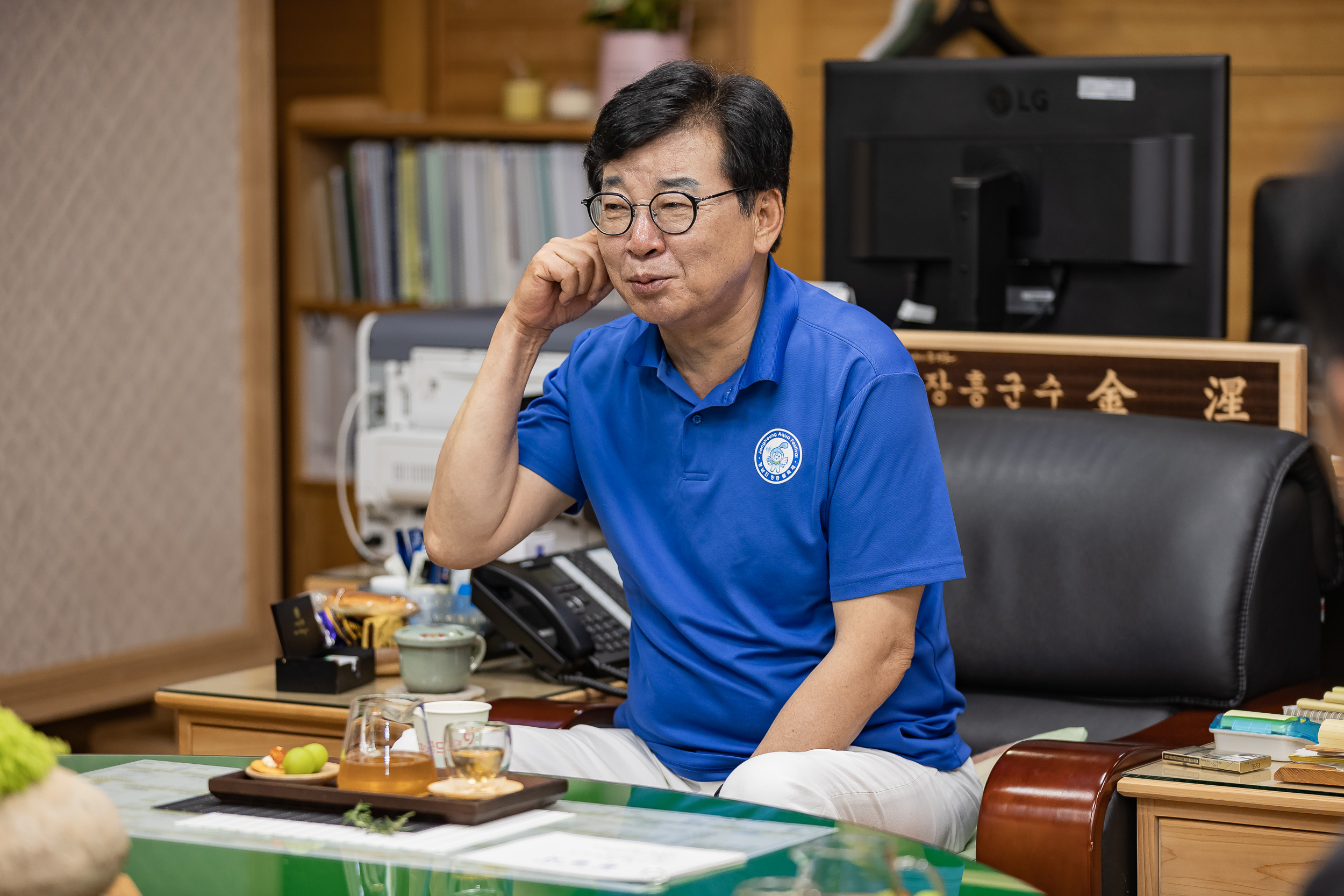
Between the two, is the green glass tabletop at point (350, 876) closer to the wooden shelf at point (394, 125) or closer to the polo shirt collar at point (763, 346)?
the polo shirt collar at point (763, 346)

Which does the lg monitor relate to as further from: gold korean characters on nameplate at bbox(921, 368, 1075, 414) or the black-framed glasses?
the black-framed glasses

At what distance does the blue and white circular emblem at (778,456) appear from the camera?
5.86 ft

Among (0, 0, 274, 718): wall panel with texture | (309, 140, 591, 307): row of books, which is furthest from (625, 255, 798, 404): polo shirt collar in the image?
(309, 140, 591, 307): row of books

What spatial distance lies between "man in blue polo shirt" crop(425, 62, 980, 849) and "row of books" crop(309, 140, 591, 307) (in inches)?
85.6

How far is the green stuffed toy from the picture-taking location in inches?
39.7

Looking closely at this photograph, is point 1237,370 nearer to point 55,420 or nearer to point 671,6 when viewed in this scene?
point 671,6

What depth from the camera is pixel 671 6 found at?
3996 millimetres

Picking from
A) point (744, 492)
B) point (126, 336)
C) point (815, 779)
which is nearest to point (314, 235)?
point (126, 336)

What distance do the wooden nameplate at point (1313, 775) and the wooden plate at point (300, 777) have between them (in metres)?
0.95

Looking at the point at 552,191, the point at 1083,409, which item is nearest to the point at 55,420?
the point at 552,191

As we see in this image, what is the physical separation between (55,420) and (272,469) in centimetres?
59

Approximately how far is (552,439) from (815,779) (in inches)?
22.7

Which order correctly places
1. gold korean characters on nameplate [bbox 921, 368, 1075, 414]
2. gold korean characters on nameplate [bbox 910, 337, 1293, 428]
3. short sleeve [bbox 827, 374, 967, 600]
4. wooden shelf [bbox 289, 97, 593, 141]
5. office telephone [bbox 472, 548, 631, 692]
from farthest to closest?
wooden shelf [bbox 289, 97, 593, 141], gold korean characters on nameplate [bbox 921, 368, 1075, 414], gold korean characters on nameplate [bbox 910, 337, 1293, 428], office telephone [bbox 472, 548, 631, 692], short sleeve [bbox 827, 374, 967, 600]

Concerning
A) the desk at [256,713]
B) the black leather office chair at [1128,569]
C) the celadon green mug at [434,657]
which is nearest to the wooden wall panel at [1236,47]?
the black leather office chair at [1128,569]
